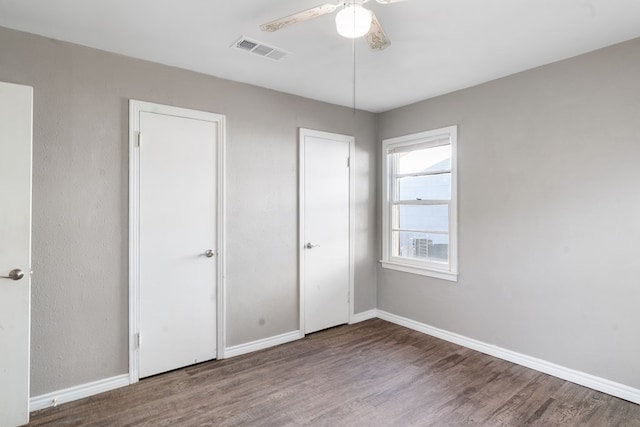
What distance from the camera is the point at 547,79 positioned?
283 centimetres

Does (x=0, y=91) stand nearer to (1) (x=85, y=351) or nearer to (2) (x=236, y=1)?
(2) (x=236, y=1)

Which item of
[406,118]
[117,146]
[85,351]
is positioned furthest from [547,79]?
[85,351]

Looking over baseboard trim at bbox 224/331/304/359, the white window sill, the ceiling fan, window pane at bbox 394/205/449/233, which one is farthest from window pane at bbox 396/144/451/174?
baseboard trim at bbox 224/331/304/359

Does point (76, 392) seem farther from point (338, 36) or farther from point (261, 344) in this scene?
point (338, 36)

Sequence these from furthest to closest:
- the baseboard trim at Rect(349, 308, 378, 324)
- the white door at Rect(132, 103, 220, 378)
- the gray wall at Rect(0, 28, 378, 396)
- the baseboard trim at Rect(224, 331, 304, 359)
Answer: the baseboard trim at Rect(349, 308, 378, 324)
the baseboard trim at Rect(224, 331, 304, 359)
the white door at Rect(132, 103, 220, 378)
the gray wall at Rect(0, 28, 378, 396)

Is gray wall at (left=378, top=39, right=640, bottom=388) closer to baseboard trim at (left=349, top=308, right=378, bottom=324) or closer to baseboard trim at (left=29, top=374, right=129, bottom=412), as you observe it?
baseboard trim at (left=349, top=308, right=378, bottom=324)

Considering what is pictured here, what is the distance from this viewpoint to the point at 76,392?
2.46 m

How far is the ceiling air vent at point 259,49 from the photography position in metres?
2.46

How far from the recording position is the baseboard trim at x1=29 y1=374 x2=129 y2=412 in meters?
2.32

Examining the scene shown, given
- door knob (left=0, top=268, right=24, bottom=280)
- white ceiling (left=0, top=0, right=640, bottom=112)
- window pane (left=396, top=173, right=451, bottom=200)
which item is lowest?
door knob (left=0, top=268, right=24, bottom=280)

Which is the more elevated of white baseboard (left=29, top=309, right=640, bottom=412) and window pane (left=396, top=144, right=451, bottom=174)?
window pane (left=396, top=144, right=451, bottom=174)

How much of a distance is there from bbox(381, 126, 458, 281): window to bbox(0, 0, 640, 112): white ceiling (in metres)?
0.81

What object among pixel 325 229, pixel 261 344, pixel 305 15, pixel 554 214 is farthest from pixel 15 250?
pixel 554 214

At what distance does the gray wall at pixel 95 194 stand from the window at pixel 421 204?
168 cm
